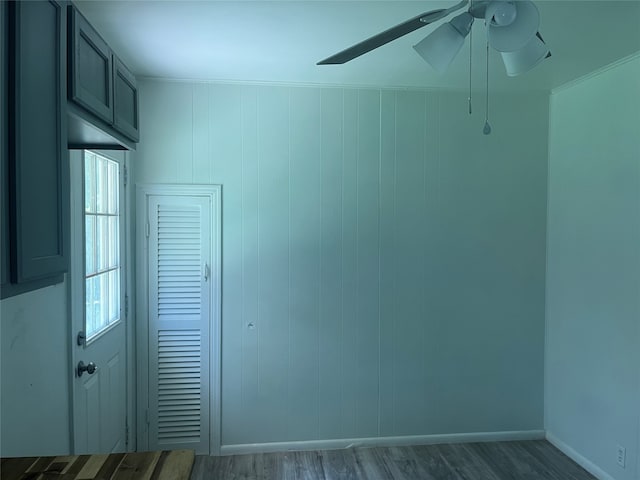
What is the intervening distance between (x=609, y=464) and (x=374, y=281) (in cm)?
181

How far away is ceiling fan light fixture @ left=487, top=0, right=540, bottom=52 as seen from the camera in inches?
47.4

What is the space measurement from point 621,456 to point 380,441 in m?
1.47

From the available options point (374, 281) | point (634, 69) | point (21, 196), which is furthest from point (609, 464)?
point (21, 196)

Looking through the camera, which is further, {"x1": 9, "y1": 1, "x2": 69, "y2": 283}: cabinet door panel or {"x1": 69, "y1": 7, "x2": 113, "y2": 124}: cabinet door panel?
{"x1": 69, "y1": 7, "x2": 113, "y2": 124}: cabinet door panel

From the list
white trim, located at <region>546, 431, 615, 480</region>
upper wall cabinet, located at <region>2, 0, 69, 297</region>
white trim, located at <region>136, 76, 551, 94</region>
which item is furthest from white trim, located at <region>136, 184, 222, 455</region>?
white trim, located at <region>546, 431, 615, 480</region>

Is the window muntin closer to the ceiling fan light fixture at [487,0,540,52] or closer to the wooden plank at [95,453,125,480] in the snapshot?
the wooden plank at [95,453,125,480]

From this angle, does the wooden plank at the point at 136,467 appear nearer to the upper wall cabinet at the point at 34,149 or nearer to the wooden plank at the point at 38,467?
the wooden plank at the point at 38,467

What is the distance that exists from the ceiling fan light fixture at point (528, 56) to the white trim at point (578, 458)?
256 cm

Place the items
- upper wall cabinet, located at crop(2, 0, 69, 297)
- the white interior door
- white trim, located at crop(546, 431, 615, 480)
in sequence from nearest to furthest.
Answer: upper wall cabinet, located at crop(2, 0, 69, 297) → the white interior door → white trim, located at crop(546, 431, 615, 480)

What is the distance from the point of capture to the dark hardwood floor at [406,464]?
275 centimetres

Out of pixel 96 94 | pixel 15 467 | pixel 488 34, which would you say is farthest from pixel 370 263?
pixel 15 467

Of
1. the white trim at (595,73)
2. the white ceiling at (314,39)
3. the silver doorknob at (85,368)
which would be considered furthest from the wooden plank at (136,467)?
the white trim at (595,73)

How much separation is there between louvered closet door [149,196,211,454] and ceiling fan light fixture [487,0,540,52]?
212 cm

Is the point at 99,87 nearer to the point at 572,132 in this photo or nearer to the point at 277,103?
the point at 277,103
